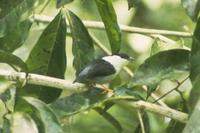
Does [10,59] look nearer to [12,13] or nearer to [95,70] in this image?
[12,13]

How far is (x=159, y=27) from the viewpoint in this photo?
185 inches

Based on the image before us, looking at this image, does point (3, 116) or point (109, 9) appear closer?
point (3, 116)

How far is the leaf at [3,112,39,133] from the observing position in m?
1.51

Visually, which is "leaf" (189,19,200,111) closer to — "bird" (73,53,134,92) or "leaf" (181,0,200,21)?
"leaf" (181,0,200,21)

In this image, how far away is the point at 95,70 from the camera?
204 centimetres

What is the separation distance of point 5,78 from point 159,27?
10.1 feet

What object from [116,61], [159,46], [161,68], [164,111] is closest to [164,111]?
[164,111]

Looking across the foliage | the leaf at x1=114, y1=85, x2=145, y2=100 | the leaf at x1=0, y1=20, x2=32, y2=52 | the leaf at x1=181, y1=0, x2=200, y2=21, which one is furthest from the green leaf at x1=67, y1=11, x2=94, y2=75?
the leaf at x1=181, y1=0, x2=200, y2=21

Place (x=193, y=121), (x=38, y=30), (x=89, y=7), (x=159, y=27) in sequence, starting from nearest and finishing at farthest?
(x=193, y=121) → (x=38, y=30) → (x=89, y=7) → (x=159, y=27)

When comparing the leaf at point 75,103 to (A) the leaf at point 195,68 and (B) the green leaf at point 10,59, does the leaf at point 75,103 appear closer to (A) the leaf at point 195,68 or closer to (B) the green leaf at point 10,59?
(B) the green leaf at point 10,59

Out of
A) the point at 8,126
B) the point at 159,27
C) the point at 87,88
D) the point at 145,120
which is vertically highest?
the point at 8,126

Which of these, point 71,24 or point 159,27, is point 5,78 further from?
point 159,27

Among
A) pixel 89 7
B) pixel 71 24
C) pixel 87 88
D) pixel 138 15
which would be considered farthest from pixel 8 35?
pixel 138 15

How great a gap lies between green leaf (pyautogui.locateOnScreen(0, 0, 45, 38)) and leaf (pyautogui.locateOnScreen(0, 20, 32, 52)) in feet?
0.21
